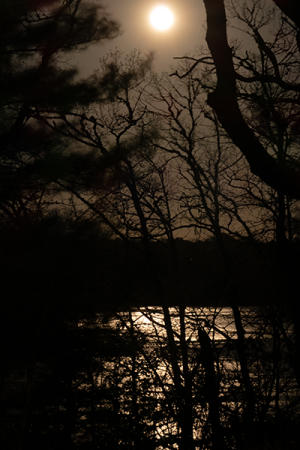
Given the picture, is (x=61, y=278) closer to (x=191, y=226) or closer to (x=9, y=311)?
(x=9, y=311)

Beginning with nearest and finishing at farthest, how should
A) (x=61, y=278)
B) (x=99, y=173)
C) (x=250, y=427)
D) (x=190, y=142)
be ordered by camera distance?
(x=250, y=427), (x=99, y=173), (x=61, y=278), (x=190, y=142)

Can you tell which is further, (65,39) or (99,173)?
(99,173)

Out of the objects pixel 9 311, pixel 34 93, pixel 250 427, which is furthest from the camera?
pixel 9 311

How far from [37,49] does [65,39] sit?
714 millimetres

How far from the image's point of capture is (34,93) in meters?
6.65

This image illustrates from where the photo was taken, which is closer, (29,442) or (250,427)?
(250,427)

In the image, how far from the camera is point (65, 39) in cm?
738

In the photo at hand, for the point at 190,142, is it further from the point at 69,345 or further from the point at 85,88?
the point at 69,345

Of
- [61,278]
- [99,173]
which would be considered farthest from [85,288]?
[99,173]

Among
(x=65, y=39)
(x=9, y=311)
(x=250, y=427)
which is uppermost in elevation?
(x=65, y=39)

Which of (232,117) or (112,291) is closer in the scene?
(232,117)

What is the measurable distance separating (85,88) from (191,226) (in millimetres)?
4893

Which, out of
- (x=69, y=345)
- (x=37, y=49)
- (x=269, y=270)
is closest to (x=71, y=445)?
(x=69, y=345)

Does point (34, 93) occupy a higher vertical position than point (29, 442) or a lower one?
higher
